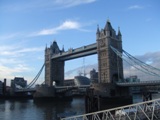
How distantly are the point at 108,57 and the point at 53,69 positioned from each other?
120 feet

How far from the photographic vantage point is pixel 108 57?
268 feet

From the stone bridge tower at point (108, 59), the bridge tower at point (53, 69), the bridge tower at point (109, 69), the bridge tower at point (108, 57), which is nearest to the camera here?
the bridge tower at point (109, 69)

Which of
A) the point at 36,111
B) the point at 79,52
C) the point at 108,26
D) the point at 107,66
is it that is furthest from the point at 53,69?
the point at 36,111

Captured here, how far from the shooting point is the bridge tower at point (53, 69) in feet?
365

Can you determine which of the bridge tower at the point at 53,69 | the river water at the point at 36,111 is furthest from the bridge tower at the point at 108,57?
the bridge tower at the point at 53,69

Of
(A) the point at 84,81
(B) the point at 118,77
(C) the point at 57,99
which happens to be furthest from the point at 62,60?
(A) the point at 84,81

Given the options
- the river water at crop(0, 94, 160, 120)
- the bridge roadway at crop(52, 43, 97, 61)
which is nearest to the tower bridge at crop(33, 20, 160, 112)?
the bridge roadway at crop(52, 43, 97, 61)

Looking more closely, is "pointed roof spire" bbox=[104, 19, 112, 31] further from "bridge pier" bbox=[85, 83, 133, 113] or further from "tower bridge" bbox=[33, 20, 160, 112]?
"bridge pier" bbox=[85, 83, 133, 113]

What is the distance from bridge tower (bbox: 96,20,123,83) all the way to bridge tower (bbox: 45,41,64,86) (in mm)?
31201

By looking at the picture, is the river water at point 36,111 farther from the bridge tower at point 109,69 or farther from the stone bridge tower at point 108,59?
the stone bridge tower at point 108,59

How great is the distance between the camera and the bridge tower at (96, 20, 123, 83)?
3216 inches

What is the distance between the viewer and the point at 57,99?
99875mm

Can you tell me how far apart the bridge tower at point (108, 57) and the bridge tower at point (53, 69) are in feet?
102

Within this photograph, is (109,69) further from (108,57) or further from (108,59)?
(108,57)
